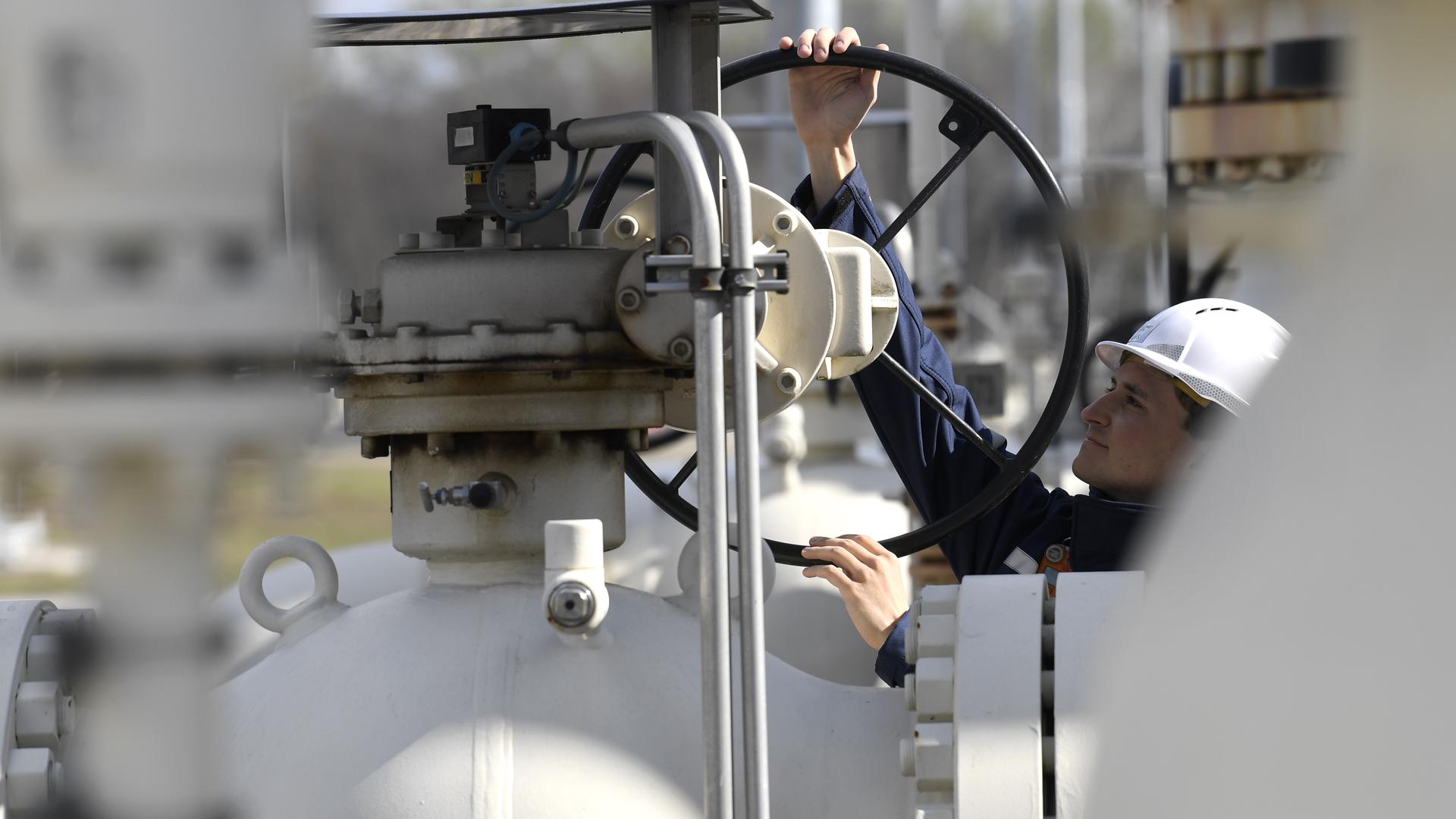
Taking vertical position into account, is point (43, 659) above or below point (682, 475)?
below

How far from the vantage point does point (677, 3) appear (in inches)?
73.7

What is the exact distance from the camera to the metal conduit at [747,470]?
5.19 ft

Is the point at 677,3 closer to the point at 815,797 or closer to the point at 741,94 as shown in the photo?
the point at 815,797

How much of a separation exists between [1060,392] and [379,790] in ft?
3.37

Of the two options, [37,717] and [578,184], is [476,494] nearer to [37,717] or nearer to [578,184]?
[578,184]

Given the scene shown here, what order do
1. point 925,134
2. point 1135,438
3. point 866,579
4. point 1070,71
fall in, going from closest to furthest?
point 866,579 < point 1135,438 < point 925,134 < point 1070,71

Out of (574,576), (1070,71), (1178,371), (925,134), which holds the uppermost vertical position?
(1070,71)

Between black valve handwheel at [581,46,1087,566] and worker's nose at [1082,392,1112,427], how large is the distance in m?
0.37

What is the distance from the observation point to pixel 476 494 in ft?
6.18

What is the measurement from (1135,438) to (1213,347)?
183mm

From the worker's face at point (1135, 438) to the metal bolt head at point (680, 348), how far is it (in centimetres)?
100

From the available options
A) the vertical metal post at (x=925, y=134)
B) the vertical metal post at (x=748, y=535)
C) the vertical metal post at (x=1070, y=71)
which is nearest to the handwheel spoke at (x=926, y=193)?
the vertical metal post at (x=748, y=535)

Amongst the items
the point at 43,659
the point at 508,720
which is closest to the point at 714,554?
the point at 508,720

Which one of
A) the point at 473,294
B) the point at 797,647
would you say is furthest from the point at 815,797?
the point at 797,647
